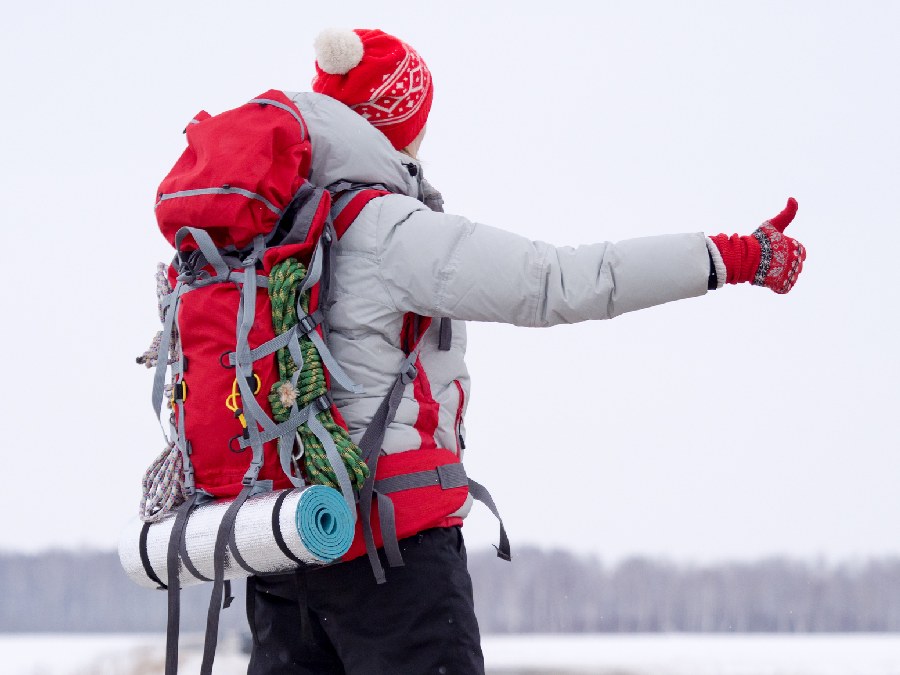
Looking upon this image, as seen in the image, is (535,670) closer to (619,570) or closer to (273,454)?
(273,454)

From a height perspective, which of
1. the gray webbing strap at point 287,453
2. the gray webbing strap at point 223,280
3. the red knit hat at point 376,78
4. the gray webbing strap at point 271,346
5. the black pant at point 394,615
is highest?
the red knit hat at point 376,78

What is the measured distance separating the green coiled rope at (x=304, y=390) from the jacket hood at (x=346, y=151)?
16cm

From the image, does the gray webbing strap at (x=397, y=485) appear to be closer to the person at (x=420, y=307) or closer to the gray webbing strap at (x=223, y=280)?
the person at (x=420, y=307)

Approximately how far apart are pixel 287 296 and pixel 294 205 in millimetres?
142

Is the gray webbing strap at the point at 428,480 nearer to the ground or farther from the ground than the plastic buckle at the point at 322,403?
nearer to the ground

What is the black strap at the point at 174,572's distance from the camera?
1.40 meters

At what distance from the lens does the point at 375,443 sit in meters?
1.40

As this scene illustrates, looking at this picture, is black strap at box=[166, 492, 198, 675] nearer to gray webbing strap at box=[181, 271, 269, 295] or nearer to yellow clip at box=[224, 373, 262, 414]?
yellow clip at box=[224, 373, 262, 414]

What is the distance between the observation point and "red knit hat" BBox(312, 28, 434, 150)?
1638 millimetres

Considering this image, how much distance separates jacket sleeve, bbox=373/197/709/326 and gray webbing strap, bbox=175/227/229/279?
228mm

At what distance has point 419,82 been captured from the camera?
1.69 metres

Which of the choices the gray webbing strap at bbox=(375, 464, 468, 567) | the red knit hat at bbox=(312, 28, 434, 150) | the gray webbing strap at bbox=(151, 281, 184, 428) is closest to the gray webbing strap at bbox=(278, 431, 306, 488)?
the gray webbing strap at bbox=(375, 464, 468, 567)

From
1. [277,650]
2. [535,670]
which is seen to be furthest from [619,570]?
[277,650]

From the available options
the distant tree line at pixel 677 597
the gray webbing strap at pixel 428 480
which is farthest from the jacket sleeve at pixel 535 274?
the distant tree line at pixel 677 597
